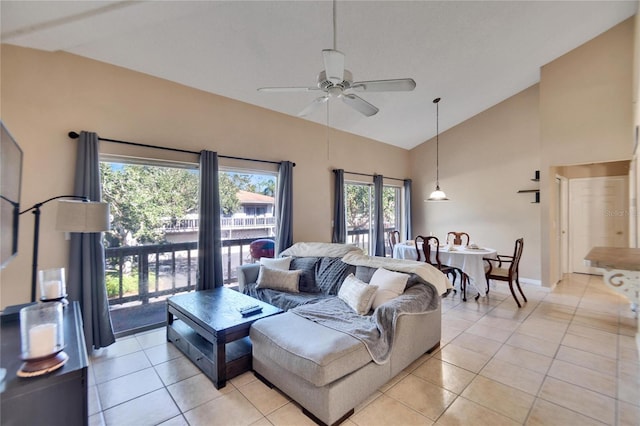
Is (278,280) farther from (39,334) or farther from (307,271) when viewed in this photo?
(39,334)

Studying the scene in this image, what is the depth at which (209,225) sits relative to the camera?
368 cm

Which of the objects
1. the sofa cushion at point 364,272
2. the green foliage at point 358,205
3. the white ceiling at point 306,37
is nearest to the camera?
the white ceiling at point 306,37

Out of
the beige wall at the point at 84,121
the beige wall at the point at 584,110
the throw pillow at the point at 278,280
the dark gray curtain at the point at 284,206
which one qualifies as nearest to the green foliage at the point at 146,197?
the beige wall at the point at 84,121

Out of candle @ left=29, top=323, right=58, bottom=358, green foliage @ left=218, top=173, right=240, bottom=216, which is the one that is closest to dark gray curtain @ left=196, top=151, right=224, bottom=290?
green foliage @ left=218, top=173, right=240, bottom=216

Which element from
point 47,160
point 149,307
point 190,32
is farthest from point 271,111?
point 149,307

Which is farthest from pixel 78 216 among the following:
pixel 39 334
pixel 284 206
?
pixel 284 206

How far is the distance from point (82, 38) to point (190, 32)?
38.0 inches

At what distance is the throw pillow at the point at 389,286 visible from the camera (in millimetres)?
2748

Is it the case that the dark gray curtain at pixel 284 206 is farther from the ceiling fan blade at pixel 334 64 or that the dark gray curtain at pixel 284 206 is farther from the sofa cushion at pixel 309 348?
the ceiling fan blade at pixel 334 64

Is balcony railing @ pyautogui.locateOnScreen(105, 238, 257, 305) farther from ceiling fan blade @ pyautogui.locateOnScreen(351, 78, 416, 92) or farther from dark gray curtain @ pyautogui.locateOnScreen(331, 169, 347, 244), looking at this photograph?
ceiling fan blade @ pyautogui.locateOnScreen(351, 78, 416, 92)

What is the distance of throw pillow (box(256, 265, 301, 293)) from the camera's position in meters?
A: 3.60

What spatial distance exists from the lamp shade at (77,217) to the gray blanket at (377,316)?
187 centimetres

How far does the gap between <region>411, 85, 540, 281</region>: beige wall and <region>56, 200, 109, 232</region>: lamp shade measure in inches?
213

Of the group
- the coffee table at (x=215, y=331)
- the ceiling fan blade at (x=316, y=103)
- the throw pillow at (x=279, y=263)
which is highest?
the ceiling fan blade at (x=316, y=103)
